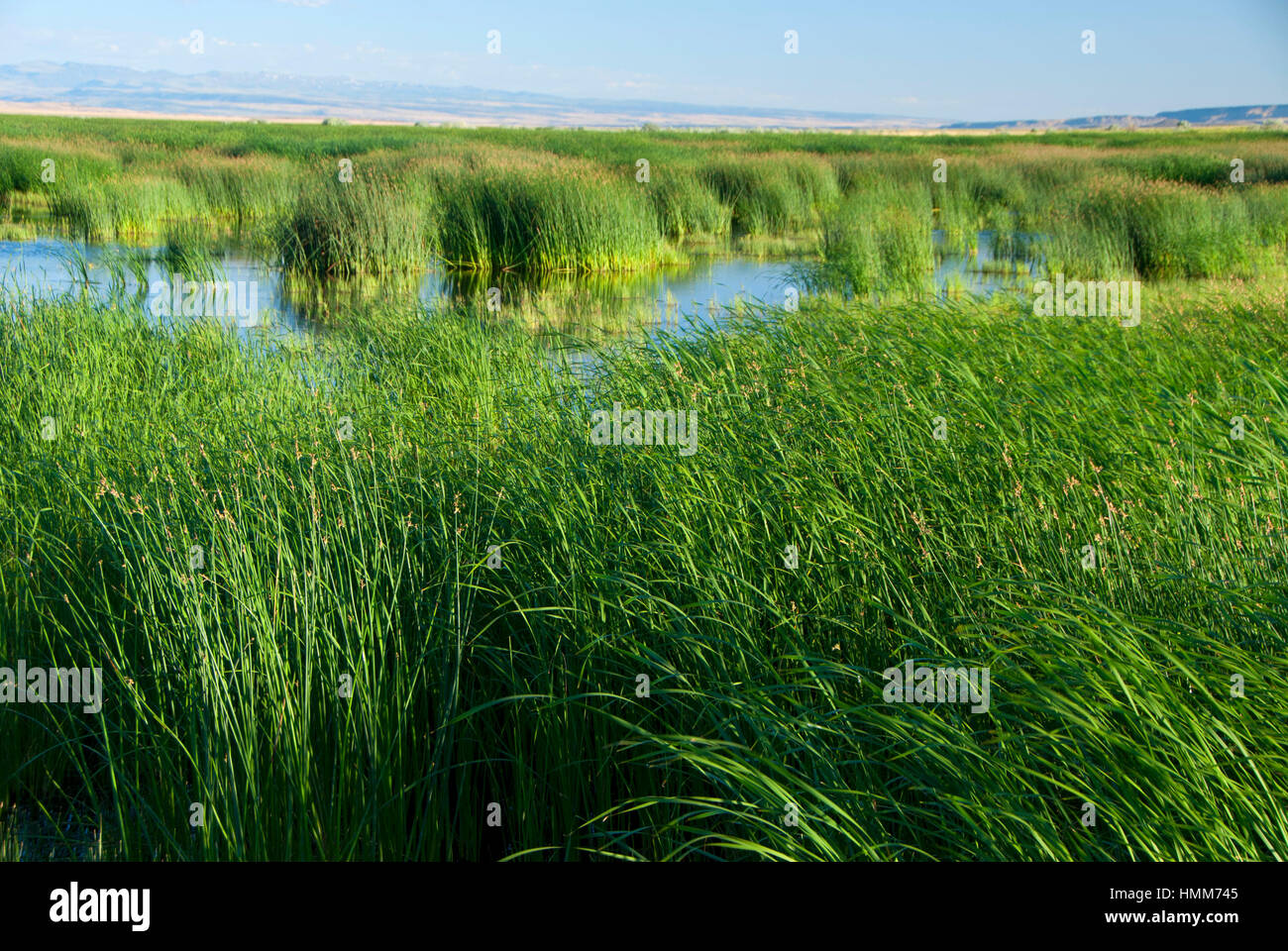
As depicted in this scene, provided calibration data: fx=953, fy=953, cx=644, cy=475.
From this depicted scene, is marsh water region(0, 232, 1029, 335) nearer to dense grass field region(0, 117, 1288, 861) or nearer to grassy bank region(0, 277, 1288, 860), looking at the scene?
dense grass field region(0, 117, 1288, 861)

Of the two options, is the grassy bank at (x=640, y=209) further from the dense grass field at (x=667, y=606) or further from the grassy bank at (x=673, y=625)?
the grassy bank at (x=673, y=625)

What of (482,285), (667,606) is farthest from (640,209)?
(667,606)

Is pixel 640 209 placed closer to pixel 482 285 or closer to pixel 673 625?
pixel 482 285

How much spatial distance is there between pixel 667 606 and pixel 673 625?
80 mm

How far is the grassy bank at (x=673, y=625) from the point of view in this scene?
7.22 feet

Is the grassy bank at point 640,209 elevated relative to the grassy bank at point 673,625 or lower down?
elevated

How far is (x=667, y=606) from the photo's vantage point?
292cm

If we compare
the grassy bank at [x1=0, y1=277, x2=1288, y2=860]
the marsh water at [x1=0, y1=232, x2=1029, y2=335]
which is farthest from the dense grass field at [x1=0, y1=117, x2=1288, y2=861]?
the marsh water at [x1=0, y1=232, x2=1029, y2=335]

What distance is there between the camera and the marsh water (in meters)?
9.56

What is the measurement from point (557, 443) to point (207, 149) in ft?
85.7

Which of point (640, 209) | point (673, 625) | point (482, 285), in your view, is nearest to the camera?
point (673, 625)

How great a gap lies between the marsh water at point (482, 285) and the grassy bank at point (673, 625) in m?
5.05

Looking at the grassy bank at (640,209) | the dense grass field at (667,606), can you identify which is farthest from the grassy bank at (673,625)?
the grassy bank at (640,209)

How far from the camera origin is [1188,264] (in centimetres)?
1267
